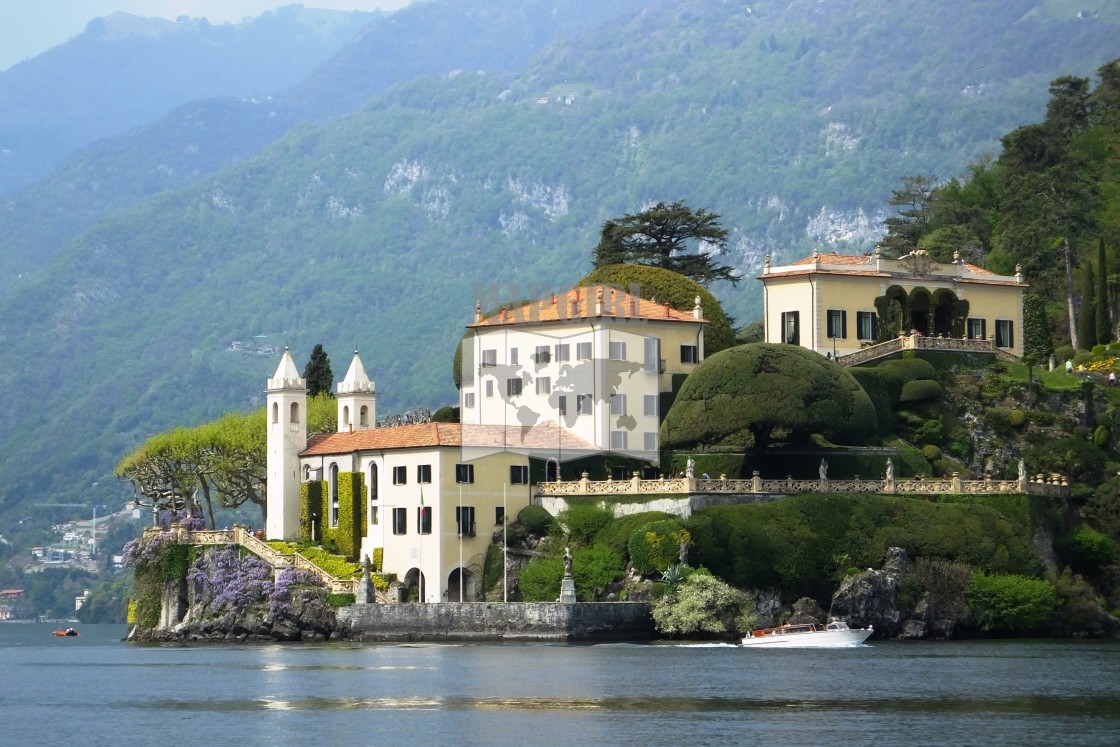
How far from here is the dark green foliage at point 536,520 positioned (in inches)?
3907

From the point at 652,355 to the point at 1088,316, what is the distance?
27799 millimetres

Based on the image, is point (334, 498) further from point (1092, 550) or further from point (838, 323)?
point (1092, 550)

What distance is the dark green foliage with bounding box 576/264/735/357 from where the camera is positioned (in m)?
112

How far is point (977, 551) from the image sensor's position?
95062 millimetres

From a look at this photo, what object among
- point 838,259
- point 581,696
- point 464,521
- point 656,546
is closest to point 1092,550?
point 838,259

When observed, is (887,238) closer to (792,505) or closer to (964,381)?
(964,381)

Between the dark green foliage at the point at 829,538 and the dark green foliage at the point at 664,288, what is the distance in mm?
17338

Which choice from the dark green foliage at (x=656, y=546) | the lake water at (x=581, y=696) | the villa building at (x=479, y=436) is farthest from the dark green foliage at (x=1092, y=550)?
the villa building at (x=479, y=436)

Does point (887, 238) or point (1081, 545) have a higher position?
point (887, 238)

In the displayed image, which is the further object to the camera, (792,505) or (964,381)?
(964,381)

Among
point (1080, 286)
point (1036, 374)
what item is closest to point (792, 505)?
point (1036, 374)

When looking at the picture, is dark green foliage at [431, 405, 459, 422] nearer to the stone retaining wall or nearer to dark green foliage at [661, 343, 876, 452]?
dark green foliage at [661, 343, 876, 452]

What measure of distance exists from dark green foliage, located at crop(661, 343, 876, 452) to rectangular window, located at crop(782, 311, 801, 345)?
10.9m

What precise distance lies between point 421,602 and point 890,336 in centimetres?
2732
